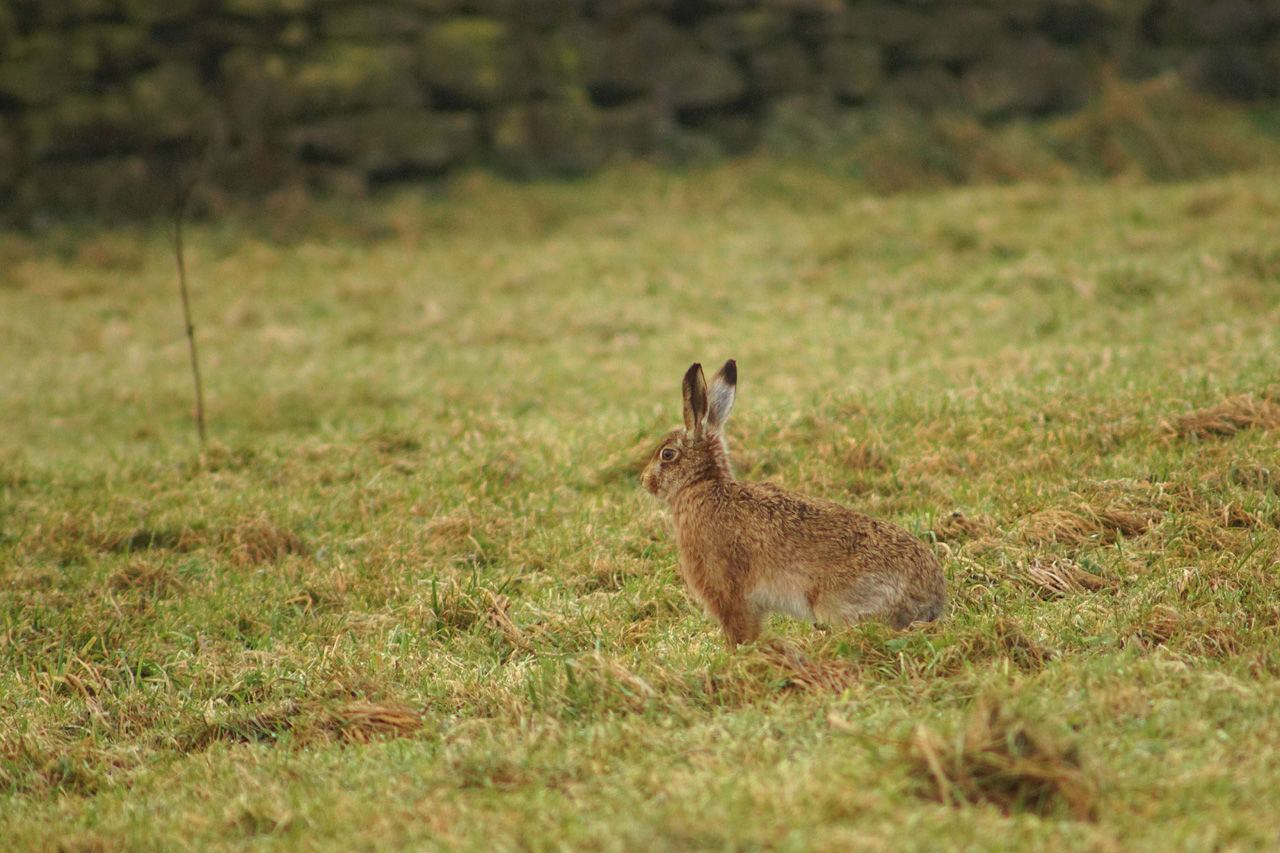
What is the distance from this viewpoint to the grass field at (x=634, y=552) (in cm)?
336

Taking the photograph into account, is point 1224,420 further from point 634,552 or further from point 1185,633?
point 634,552

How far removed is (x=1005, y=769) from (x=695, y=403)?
7.06ft

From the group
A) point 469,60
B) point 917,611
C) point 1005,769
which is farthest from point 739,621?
point 469,60

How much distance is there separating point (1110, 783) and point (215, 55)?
46.5 ft

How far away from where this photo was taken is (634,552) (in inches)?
231

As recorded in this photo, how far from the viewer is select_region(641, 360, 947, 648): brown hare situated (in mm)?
4332

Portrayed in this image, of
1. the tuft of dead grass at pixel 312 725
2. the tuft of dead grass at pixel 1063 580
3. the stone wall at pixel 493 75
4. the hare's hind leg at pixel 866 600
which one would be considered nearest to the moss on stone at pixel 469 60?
the stone wall at pixel 493 75

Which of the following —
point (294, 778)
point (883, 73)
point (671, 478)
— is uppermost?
point (883, 73)

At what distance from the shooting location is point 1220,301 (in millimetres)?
9422

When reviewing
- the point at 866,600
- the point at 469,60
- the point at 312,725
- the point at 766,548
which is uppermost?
the point at 469,60

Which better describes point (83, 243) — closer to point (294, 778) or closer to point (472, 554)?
point (472, 554)

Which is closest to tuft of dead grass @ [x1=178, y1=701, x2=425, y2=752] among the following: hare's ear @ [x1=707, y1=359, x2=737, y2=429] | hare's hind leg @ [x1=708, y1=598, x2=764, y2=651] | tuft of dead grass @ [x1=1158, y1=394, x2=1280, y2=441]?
hare's hind leg @ [x1=708, y1=598, x2=764, y2=651]

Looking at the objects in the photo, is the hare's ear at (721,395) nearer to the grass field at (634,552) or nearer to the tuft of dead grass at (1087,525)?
the grass field at (634,552)

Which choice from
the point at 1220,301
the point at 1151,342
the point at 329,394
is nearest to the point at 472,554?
the point at 329,394
